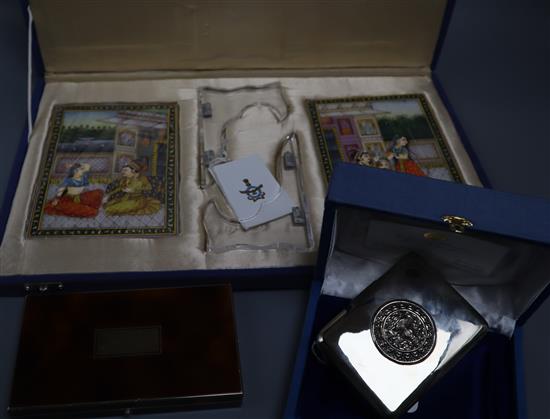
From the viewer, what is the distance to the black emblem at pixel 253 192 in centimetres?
199

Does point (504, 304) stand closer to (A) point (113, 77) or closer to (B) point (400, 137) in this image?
(B) point (400, 137)

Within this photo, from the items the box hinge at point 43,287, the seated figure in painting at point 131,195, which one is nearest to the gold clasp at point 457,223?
the seated figure in painting at point 131,195

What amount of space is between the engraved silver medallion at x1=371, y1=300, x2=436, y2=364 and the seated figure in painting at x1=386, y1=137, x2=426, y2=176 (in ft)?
2.01

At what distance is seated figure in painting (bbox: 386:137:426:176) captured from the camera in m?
2.13

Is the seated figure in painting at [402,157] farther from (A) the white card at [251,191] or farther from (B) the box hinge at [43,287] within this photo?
(B) the box hinge at [43,287]

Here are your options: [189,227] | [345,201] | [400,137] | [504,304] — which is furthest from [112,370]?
[400,137]

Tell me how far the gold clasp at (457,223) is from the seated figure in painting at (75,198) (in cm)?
104

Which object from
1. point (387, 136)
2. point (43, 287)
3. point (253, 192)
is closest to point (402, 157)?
point (387, 136)

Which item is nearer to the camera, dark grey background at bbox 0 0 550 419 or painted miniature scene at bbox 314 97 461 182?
dark grey background at bbox 0 0 550 419

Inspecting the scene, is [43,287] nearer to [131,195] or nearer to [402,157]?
[131,195]

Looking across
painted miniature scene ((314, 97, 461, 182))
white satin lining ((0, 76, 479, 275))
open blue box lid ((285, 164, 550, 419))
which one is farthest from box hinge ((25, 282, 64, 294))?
painted miniature scene ((314, 97, 461, 182))

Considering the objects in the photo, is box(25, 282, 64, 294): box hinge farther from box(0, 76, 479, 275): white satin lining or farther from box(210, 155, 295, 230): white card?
box(210, 155, 295, 230): white card

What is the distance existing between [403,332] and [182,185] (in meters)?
0.82

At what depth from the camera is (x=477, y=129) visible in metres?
2.34
